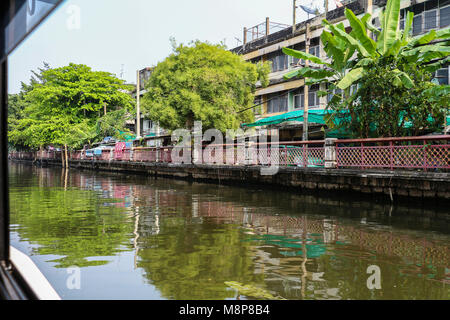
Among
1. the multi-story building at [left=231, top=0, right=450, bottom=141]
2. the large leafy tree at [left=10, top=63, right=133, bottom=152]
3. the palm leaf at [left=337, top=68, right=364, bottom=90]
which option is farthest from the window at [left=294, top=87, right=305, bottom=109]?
the large leafy tree at [left=10, top=63, right=133, bottom=152]

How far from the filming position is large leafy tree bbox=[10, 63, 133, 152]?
106 feet

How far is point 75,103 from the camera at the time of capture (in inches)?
1331

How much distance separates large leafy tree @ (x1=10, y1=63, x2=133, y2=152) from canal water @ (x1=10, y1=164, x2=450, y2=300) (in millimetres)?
23583

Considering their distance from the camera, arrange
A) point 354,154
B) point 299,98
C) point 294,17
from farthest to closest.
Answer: point 299,98 < point 294,17 < point 354,154

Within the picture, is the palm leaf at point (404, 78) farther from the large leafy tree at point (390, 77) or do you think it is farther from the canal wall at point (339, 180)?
the canal wall at point (339, 180)

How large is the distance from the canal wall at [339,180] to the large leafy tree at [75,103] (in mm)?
15454

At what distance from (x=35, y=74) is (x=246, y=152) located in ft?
148

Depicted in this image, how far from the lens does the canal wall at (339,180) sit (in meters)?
9.67

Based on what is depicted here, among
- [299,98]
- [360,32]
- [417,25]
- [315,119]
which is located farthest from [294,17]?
[360,32]

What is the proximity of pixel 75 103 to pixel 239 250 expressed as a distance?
31.5 meters

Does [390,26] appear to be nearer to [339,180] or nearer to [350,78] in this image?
[350,78]

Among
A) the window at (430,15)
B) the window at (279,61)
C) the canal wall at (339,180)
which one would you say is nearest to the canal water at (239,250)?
the canal wall at (339,180)
